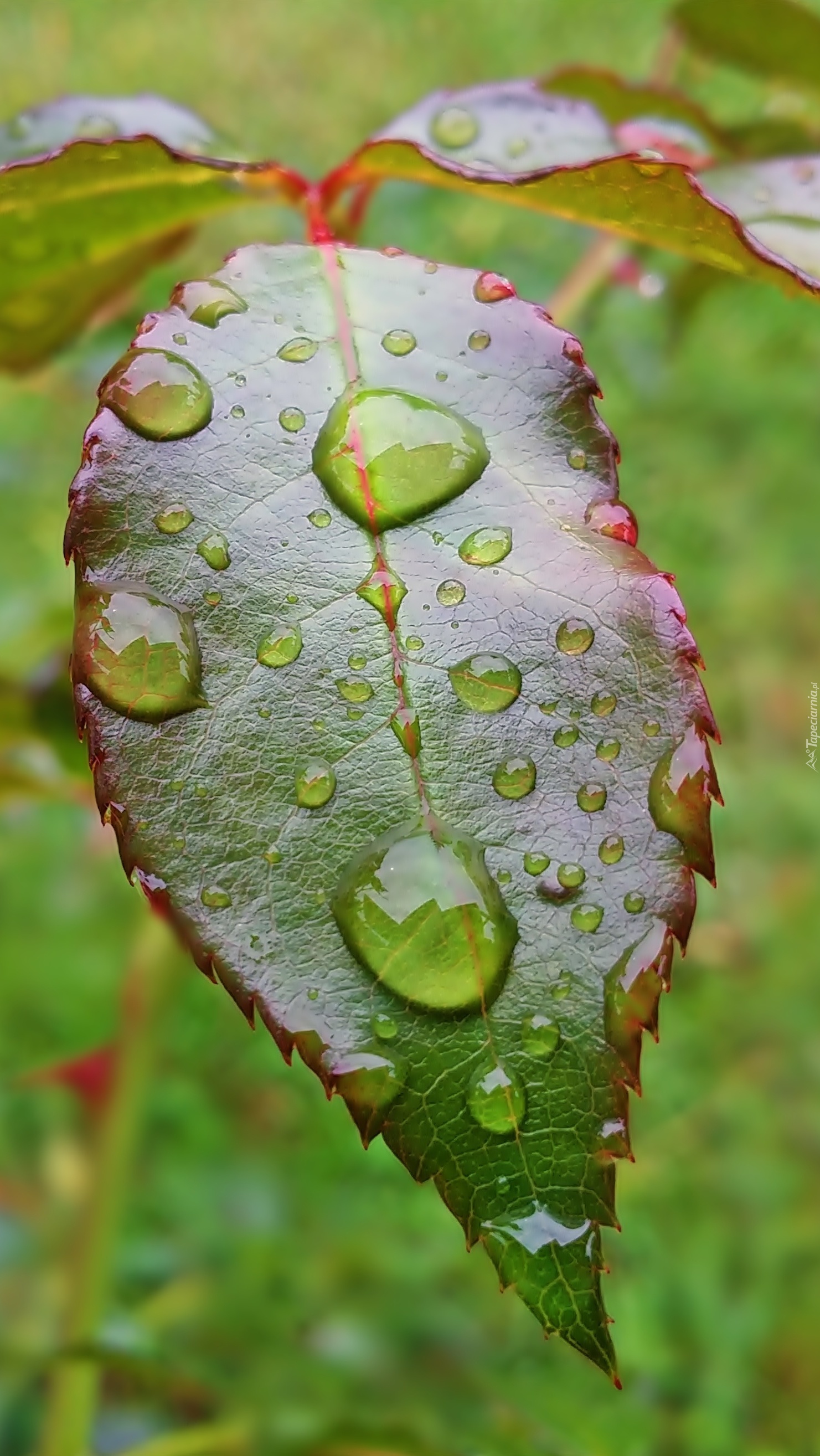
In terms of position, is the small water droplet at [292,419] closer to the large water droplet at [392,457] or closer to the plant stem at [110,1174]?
the large water droplet at [392,457]

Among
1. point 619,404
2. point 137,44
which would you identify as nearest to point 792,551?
point 619,404

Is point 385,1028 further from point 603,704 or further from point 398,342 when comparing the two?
point 398,342

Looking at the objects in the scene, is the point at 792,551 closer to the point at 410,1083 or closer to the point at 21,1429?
the point at 21,1429

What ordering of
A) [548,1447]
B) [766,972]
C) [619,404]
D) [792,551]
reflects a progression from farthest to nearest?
[792,551] < [619,404] < [766,972] < [548,1447]

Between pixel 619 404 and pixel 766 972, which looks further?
pixel 619 404

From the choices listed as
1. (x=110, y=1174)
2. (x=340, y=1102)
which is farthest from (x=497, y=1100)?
(x=340, y=1102)

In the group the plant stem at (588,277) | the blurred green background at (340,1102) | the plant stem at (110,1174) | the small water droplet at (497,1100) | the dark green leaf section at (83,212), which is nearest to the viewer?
the small water droplet at (497,1100)

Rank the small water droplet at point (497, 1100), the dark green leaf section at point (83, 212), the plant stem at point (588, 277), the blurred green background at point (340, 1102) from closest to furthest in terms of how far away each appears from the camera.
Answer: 1. the small water droplet at point (497, 1100)
2. the dark green leaf section at point (83, 212)
3. the plant stem at point (588, 277)
4. the blurred green background at point (340, 1102)

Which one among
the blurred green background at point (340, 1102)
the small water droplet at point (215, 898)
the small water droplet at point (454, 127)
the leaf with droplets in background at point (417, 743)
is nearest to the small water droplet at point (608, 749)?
the leaf with droplets in background at point (417, 743)

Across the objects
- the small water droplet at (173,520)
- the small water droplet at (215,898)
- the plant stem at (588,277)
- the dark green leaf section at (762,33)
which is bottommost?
the plant stem at (588,277)
